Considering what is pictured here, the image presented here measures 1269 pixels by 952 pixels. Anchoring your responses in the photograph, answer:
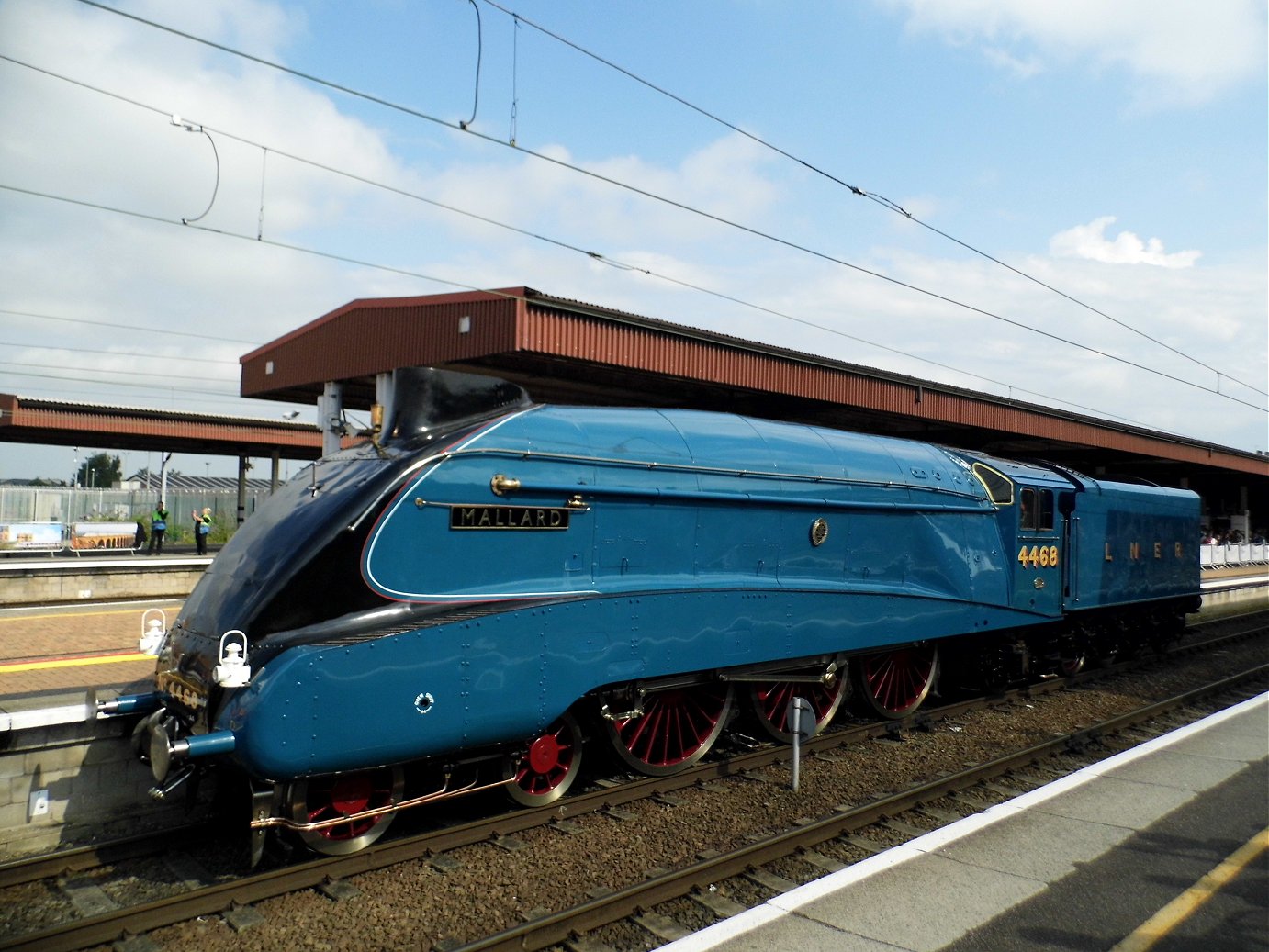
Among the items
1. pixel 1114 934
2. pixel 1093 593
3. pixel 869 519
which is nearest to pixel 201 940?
pixel 1114 934

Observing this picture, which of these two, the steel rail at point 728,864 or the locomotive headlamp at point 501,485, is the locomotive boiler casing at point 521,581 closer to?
the locomotive headlamp at point 501,485

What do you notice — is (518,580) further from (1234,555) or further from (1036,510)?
(1234,555)

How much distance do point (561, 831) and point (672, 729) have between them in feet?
5.92

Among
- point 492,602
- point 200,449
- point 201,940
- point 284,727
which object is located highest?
point 200,449

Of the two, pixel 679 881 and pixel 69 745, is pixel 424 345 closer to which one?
pixel 69 745

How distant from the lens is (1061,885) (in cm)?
563

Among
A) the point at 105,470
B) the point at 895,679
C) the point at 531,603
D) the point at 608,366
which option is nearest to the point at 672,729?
the point at 531,603

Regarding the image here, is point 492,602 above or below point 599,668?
above

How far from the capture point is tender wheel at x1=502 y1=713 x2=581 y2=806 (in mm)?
6742

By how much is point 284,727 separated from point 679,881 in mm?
2642

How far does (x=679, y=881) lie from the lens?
5.77 m

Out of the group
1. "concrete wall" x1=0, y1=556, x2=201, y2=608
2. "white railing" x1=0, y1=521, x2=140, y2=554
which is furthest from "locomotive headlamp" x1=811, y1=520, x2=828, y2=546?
"white railing" x1=0, y1=521, x2=140, y2=554

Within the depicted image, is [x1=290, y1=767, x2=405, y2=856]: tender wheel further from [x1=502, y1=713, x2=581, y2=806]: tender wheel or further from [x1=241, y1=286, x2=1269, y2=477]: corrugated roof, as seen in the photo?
[x1=241, y1=286, x2=1269, y2=477]: corrugated roof

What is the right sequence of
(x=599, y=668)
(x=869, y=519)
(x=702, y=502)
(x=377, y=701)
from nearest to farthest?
1. (x=377, y=701)
2. (x=599, y=668)
3. (x=702, y=502)
4. (x=869, y=519)
